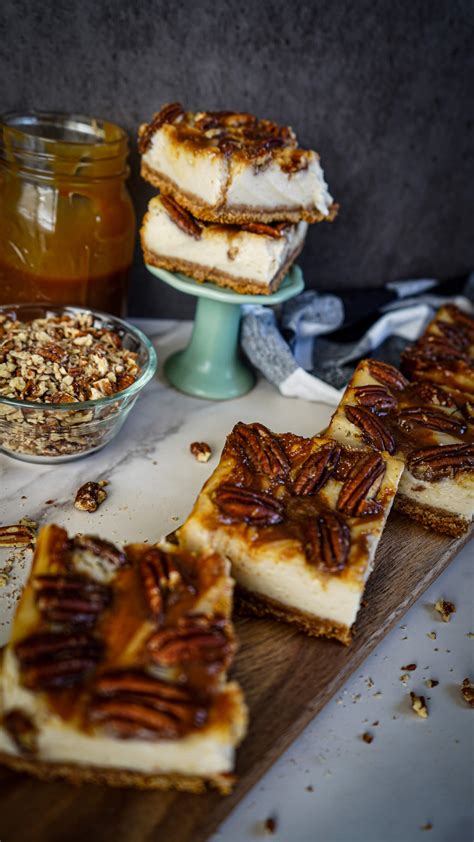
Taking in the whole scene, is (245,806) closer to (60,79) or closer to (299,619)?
(299,619)

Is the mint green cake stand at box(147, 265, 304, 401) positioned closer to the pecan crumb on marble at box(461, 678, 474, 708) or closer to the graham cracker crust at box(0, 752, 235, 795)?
the pecan crumb on marble at box(461, 678, 474, 708)

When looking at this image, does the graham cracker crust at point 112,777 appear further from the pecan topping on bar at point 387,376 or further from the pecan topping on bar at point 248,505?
the pecan topping on bar at point 387,376

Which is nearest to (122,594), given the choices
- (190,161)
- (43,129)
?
(190,161)

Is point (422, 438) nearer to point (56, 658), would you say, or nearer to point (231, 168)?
point (231, 168)

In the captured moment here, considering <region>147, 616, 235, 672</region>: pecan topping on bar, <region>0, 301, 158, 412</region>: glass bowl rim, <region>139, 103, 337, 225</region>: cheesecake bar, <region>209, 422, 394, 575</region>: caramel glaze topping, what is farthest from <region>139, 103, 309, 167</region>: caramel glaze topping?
<region>147, 616, 235, 672</region>: pecan topping on bar

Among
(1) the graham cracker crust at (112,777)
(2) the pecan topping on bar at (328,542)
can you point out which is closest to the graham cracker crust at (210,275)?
(2) the pecan topping on bar at (328,542)
